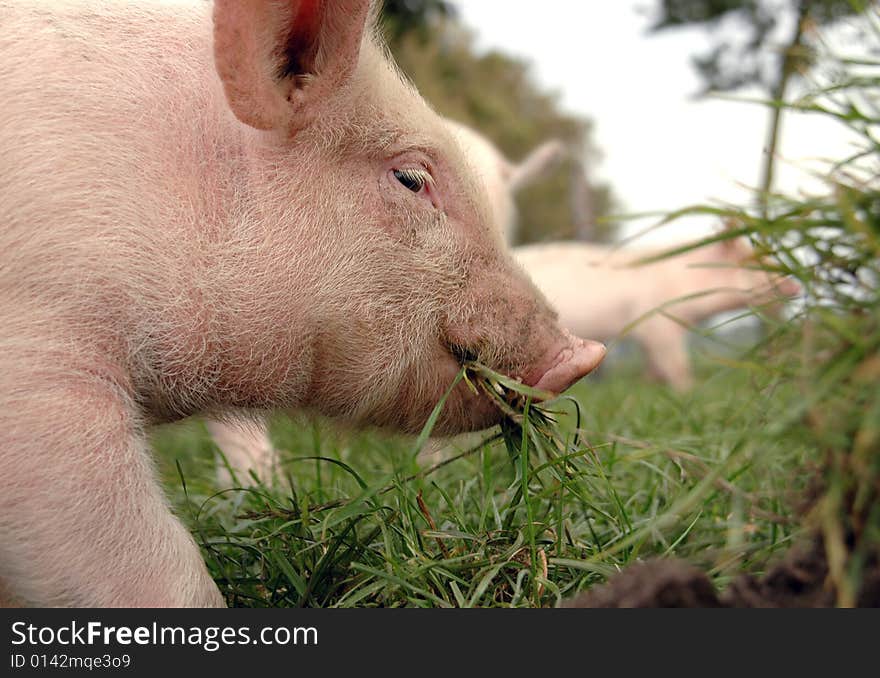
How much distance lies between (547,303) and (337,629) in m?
1.39

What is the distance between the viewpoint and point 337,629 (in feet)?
6.14

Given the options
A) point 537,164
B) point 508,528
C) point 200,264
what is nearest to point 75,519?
point 200,264

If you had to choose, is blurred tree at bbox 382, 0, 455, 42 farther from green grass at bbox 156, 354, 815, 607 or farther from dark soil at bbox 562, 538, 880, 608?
dark soil at bbox 562, 538, 880, 608

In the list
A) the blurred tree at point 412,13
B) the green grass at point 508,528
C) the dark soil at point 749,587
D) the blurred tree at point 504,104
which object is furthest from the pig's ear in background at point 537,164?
the dark soil at point 749,587

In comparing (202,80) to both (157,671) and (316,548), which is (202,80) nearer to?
(316,548)

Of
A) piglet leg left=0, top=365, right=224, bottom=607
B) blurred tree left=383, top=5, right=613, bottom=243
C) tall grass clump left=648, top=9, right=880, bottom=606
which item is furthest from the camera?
blurred tree left=383, top=5, right=613, bottom=243

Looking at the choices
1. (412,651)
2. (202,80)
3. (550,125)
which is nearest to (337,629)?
(412,651)

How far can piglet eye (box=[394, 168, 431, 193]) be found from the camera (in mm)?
2832

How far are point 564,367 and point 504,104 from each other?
2910 cm

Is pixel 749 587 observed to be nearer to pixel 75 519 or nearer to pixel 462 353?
pixel 462 353

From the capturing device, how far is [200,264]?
8.19 feet

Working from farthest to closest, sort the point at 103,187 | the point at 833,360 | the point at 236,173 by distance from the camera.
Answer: the point at 236,173 → the point at 103,187 → the point at 833,360

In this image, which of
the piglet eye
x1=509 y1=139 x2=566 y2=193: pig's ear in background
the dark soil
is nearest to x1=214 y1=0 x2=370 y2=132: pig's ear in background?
the piglet eye

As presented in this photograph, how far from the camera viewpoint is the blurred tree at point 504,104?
11.2 metres
